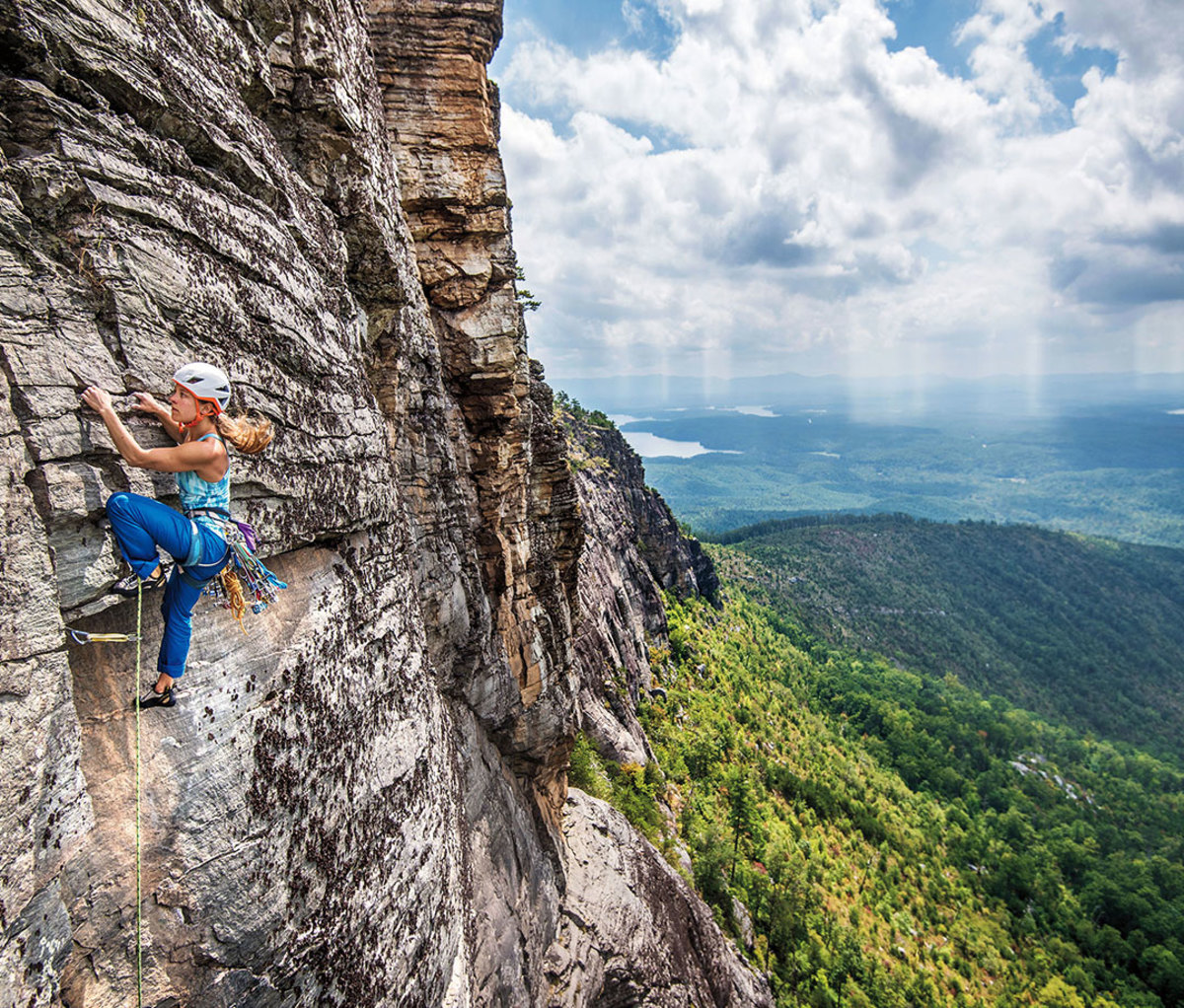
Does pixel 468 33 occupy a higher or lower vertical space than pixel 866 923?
higher

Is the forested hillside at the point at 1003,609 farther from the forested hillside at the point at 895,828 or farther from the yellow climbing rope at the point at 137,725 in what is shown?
the yellow climbing rope at the point at 137,725

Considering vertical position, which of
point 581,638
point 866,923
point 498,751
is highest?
point 498,751

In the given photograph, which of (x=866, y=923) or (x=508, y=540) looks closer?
(x=508, y=540)

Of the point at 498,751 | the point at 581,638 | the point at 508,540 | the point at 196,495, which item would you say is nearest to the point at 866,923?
the point at 581,638

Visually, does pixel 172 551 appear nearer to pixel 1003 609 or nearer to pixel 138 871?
pixel 138 871

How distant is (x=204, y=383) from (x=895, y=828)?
228 ft

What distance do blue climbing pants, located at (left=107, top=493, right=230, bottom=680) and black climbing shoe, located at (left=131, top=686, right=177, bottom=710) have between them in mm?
149

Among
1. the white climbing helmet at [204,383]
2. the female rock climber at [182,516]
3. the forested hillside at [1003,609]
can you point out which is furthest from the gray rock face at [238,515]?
the forested hillside at [1003,609]

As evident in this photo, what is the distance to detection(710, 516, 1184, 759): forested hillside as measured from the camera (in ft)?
376

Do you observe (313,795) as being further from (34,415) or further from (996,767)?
(996,767)

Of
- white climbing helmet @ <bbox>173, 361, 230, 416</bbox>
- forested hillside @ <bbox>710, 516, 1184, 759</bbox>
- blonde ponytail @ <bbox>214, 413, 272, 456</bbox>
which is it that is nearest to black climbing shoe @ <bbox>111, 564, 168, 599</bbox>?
blonde ponytail @ <bbox>214, 413, 272, 456</bbox>

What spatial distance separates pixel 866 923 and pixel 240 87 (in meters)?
56.1

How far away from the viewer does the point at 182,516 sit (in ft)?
15.1

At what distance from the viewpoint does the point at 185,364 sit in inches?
189
